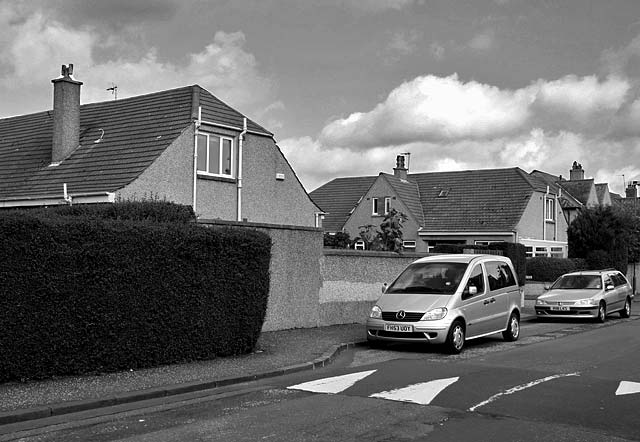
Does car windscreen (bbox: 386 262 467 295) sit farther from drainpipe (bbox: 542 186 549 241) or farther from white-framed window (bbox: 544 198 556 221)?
white-framed window (bbox: 544 198 556 221)

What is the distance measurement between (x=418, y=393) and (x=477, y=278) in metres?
6.11

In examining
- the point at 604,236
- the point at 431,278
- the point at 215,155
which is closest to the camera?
the point at 431,278

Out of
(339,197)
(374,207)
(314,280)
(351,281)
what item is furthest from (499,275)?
(339,197)

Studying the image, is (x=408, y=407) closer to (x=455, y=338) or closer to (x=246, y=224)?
(x=455, y=338)

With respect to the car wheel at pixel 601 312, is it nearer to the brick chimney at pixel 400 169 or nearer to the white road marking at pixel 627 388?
the white road marking at pixel 627 388

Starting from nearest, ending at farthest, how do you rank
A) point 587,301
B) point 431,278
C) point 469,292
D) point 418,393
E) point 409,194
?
1. point 418,393
2. point 469,292
3. point 431,278
4. point 587,301
5. point 409,194

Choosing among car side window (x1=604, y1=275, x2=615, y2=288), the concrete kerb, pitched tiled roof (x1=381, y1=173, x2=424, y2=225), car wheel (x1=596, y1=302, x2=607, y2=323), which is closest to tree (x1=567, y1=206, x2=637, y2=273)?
pitched tiled roof (x1=381, y1=173, x2=424, y2=225)

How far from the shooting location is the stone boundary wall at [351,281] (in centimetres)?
1777

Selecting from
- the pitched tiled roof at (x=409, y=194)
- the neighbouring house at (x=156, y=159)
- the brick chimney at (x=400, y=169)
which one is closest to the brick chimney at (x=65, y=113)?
the neighbouring house at (x=156, y=159)

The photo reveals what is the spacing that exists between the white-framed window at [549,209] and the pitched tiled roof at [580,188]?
9151mm

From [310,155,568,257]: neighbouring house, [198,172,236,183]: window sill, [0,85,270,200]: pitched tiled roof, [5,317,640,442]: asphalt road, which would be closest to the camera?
[5,317,640,442]: asphalt road

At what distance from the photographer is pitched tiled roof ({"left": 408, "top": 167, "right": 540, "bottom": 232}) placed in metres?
Result: 43.2

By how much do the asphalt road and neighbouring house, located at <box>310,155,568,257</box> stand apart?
30.0 metres

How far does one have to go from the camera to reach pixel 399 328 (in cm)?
1385
